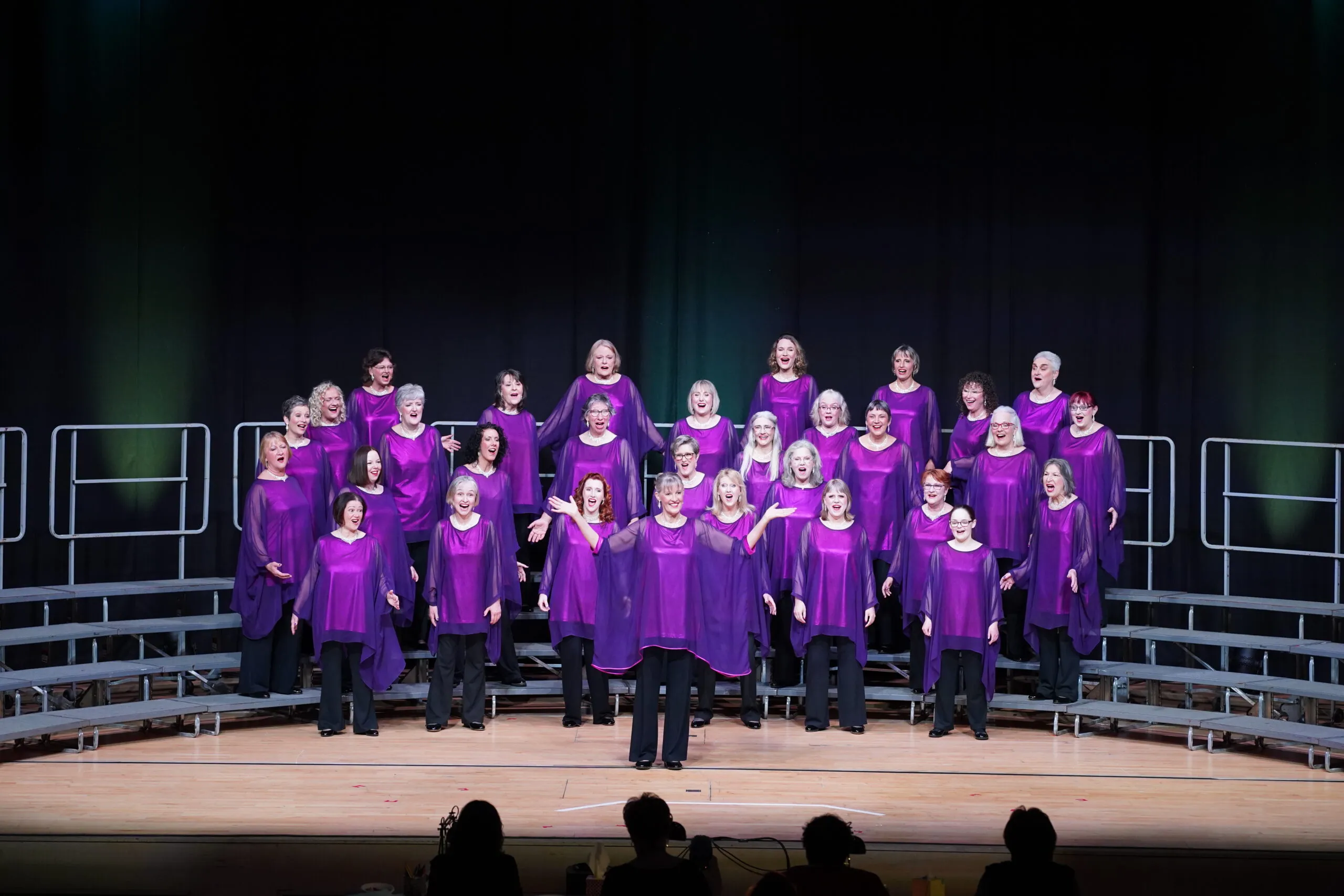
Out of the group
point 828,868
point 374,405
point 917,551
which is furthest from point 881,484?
point 828,868

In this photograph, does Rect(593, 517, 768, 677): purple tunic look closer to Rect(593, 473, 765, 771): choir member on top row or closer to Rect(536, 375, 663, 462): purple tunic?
Rect(593, 473, 765, 771): choir member on top row

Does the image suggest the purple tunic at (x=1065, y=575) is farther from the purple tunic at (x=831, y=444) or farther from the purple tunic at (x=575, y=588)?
the purple tunic at (x=575, y=588)

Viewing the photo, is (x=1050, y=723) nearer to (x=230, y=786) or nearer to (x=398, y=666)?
(x=398, y=666)

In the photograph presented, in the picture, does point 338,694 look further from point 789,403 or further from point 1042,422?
point 1042,422

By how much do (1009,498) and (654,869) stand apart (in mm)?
5316

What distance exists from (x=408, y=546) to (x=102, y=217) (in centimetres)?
294

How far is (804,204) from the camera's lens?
1090cm

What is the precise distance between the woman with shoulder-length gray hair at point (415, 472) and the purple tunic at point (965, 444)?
2.87 m

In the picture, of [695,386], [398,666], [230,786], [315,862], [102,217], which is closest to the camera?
[315,862]

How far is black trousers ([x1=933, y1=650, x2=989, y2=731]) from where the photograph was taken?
8805mm

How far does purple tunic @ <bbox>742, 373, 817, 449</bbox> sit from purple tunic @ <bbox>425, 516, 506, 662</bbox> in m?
1.74

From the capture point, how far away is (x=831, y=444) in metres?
9.51

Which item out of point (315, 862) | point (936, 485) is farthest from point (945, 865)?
point (936, 485)

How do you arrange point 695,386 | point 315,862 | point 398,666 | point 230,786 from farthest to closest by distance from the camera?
point 695,386, point 398,666, point 230,786, point 315,862
